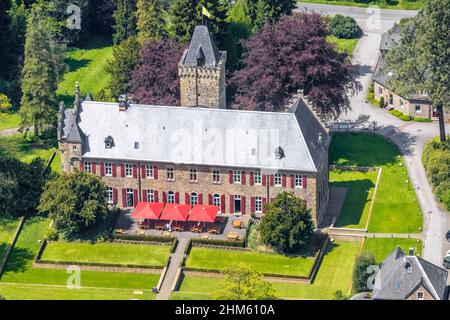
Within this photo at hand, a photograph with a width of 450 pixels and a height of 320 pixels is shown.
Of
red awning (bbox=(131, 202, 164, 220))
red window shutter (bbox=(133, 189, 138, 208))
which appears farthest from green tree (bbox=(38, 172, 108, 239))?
red window shutter (bbox=(133, 189, 138, 208))

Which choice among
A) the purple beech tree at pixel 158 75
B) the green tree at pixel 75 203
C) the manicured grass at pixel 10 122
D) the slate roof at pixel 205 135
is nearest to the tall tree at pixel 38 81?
the manicured grass at pixel 10 122

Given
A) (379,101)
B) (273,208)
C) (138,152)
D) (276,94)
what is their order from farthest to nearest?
(379,101), (276,94), (138,152), (273,208)

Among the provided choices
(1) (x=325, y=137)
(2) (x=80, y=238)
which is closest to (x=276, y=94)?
(1) (x=325, y=137)

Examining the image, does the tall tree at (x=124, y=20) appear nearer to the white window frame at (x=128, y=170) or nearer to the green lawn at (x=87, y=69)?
the green lawn at (x=87, y=69)

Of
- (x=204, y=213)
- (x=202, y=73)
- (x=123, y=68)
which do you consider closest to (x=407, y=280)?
(x=204, y=213)

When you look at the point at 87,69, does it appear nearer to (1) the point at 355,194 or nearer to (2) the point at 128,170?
(2) the point at 128,170
